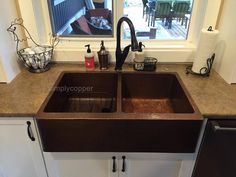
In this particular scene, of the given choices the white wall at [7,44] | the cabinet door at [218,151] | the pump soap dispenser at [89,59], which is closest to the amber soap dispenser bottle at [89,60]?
the pump soap dispenser at [89,59]

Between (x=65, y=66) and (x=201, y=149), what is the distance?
1077mm

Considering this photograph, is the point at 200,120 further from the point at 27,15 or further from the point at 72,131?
the point at 27,15

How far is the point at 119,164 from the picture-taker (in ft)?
3.74

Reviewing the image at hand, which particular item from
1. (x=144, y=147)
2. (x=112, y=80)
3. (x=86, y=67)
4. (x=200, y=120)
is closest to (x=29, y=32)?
(x=86, y=67)

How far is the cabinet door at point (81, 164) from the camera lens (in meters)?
1.10

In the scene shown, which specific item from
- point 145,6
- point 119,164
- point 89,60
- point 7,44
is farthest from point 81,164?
point 145,6

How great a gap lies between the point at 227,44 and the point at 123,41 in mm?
748

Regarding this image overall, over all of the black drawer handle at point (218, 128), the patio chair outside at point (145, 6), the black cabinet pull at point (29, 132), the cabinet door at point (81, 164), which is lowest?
the cabinet door at point (81, 164)

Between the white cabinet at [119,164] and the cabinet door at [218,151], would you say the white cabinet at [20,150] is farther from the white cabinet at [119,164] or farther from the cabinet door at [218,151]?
the cabinet door at [218,151]

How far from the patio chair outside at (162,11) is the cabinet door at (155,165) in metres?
1.02

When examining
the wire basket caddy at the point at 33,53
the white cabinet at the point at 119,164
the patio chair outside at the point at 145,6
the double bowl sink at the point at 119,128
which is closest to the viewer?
the double bowl sink at the point at 119,128

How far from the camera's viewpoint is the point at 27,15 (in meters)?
1.34

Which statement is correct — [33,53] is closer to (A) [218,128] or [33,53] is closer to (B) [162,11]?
(B) [162,11]

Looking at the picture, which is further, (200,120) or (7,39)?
(7,39)
